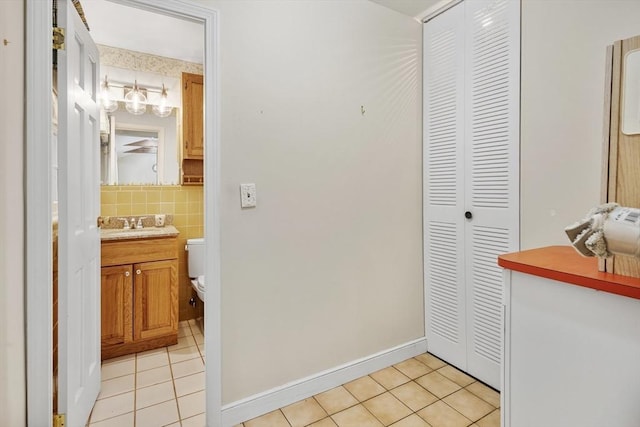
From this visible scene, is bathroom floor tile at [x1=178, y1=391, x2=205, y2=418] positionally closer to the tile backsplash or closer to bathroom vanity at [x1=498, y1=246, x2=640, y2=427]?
the tile backsplash

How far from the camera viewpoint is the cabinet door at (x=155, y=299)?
2396 millimetres

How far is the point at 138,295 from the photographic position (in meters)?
2.39

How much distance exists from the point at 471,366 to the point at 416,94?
186 centimetres

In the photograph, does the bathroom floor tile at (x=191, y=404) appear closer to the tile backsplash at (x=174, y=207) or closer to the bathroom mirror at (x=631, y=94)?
the tile backsplash at (x=174, y=207)

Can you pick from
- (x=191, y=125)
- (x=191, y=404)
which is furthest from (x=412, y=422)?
(x=191, y=125)

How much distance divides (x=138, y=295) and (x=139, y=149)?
132 cm

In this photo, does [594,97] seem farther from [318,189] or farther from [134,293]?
[134,293]

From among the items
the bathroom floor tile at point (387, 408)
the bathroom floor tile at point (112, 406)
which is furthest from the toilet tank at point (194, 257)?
the bathroom floor tile at point (387, 408)

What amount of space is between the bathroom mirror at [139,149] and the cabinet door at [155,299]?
0.86 meters

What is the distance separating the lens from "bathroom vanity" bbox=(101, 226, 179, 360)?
2.30m

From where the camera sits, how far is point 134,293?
238cm

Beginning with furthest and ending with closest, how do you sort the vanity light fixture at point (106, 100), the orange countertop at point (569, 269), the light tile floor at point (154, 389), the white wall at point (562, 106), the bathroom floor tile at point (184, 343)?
1. the vanity light fixture at point (106, 100)
2. the bathroom floor tile at point (184, 343)
3. the light tile floor at point (154, 389)
4. the white wall at point (562, 106)
5. the orange countertop at point (569, 269)

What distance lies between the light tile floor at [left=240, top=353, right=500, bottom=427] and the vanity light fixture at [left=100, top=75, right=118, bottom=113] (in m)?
2.70

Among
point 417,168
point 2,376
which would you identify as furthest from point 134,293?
point 417,168
